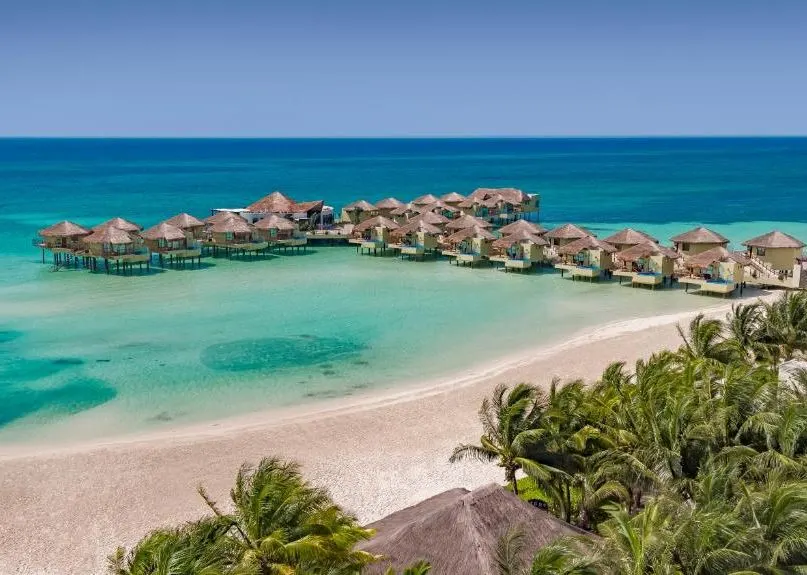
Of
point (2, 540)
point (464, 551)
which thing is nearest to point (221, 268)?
point (2, 540)

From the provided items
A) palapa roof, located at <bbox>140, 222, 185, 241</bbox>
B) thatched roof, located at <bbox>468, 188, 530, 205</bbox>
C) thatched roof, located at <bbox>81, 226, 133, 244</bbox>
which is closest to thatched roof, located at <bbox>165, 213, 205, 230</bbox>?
palapa roof, located at <bbox>140, 222, 185, 241</bbox>

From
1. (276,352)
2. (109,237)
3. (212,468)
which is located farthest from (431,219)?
(212,468)

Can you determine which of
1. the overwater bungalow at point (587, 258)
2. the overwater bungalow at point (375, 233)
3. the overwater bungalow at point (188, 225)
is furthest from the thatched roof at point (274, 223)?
the overwater bungalow at point (587, 258)

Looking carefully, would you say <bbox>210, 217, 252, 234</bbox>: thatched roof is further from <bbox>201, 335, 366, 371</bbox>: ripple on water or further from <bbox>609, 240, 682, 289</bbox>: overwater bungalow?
<bbox>609, 240, 682, 289</bbox>: overwater bungalow

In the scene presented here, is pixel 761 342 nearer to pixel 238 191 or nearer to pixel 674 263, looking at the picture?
pixel 674 263

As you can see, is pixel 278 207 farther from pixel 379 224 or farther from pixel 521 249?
pixel 521 249

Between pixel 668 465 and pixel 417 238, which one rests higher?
pixel 417 238
